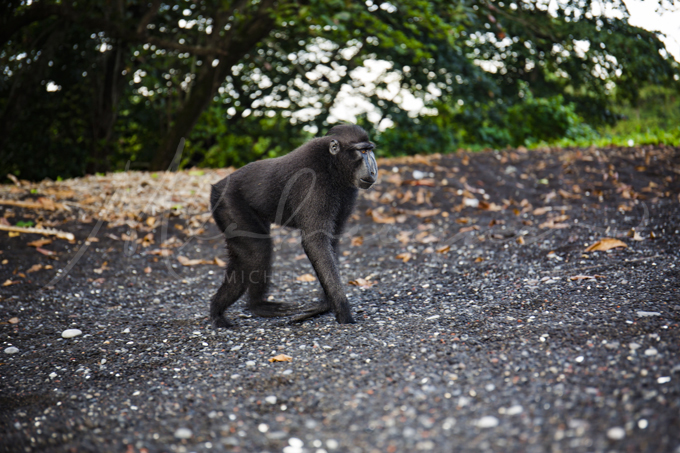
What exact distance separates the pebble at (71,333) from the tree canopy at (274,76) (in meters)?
5.45

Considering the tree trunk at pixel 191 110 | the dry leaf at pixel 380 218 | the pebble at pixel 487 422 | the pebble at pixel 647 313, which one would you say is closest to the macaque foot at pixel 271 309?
the pebble at pixel 487 422

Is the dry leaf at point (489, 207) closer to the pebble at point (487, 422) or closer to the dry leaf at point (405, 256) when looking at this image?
the dry leaf at point (405, 256)

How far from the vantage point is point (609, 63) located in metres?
9.69

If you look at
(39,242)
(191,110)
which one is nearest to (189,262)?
(39,242)

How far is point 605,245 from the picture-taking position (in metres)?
4.75

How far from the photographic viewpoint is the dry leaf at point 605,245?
4.72 metres

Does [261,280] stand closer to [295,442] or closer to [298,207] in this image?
[298,207]

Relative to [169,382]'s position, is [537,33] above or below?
above

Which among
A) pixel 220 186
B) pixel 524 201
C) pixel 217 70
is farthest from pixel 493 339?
pixel 217 70

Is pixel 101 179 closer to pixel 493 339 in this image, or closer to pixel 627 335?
pixel 493 339

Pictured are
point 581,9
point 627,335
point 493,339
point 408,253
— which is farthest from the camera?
point 581,9

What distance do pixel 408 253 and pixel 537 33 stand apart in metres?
6.83

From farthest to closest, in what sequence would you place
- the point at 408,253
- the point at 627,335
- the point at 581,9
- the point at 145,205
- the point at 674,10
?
the point at 581,9 < the point at 145,205 < the point at 674,10 < the point at 408,253 < the point at 627,335

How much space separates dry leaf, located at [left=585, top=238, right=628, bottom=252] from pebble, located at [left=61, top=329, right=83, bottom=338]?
4.53 m
